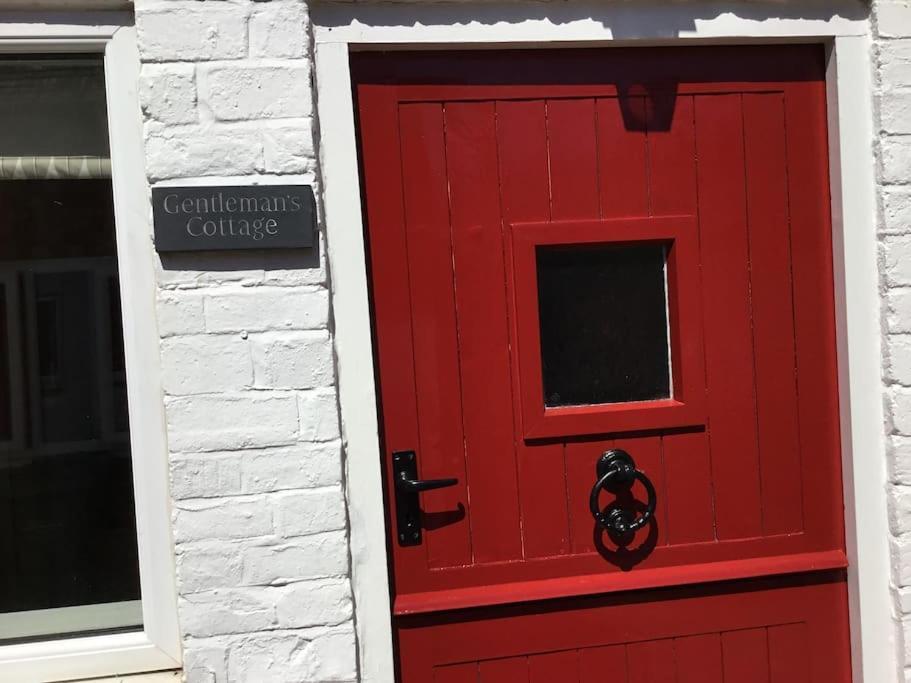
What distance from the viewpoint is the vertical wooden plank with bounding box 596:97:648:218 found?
233 centimetres

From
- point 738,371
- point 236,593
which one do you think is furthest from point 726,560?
point 236,593

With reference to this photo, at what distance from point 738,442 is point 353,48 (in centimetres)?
140

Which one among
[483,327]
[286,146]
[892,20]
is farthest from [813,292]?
[286,146]

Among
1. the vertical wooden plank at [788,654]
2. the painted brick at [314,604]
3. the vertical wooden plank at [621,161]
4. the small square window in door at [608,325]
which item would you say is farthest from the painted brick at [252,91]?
the vertical wooden plank at [788,654]

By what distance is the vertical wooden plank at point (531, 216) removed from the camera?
7.54ft

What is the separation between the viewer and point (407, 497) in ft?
7.49

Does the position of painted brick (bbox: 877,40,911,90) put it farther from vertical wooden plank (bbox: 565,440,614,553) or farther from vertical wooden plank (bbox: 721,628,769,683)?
vertical wooden plank (bbox: 721,628,769,683)

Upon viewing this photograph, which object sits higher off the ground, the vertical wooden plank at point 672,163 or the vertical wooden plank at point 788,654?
the vertical wooden plank at point 672,163

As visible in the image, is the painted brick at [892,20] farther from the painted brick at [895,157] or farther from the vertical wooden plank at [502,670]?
the vertical wooden plank at [502,670]

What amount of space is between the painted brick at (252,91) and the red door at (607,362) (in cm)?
20

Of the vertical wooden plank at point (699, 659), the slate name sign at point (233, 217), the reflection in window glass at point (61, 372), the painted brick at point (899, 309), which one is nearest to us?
the slate name sign at point (233, 217)

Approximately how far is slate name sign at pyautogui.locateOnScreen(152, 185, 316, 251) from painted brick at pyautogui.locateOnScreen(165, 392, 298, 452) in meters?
0.35

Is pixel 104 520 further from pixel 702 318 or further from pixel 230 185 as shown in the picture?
pixel 702 318

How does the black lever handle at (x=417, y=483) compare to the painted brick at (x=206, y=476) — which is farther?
the black lever handle at (x=417, y=483)
